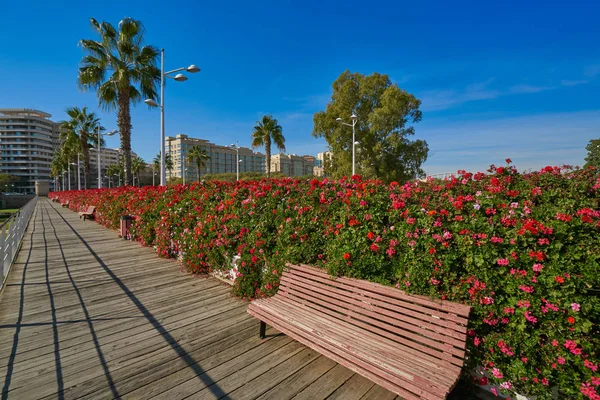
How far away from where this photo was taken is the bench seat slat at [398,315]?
2.27m

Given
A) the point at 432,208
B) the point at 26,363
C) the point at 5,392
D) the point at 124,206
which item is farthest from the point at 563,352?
the point at 124,206

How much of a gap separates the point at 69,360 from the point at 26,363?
364 millimetres

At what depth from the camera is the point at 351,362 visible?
238cm

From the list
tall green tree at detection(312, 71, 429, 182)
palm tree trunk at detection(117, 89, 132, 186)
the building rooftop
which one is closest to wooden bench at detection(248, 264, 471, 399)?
palm tree trunk at detection(117, 89, 132, 186)

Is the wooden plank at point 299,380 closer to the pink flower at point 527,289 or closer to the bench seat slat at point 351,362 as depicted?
the bench seat slat at point 351,362

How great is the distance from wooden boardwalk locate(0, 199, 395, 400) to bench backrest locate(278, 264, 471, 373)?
1.57 ft

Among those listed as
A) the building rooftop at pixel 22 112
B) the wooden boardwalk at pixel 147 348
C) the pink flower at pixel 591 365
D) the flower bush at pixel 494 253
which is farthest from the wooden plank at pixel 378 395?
the building rooftop at pixel 22 112

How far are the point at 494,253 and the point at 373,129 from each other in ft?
80.2

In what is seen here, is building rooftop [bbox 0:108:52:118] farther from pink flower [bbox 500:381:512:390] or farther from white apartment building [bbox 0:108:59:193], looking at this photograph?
pink flower [bbox 500:381:512:390]

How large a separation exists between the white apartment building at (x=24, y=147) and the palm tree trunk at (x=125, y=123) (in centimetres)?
10708

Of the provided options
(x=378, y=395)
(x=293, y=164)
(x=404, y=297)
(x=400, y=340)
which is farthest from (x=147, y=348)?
(x=293, y=164)

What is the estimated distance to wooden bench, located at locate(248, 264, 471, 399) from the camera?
212 centimetres

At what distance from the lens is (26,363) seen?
2.79 m

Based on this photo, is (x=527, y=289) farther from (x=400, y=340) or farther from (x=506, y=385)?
(x=400, y=340)
